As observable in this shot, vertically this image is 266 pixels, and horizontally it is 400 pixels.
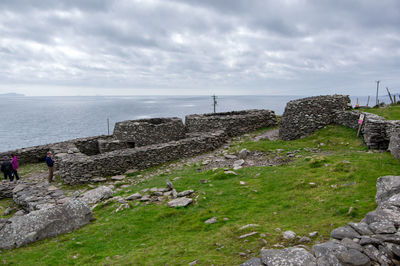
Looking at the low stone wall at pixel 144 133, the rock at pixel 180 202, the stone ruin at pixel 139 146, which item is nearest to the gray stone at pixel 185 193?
the rock at pixel 180 202

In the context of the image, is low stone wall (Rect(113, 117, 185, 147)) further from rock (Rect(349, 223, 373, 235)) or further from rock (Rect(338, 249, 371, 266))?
rock (Rect(338, 249, 371, 266))

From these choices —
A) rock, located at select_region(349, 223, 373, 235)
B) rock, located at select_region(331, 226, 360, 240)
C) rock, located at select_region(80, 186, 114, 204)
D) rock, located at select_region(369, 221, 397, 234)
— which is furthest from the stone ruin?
rock, located at select_region(369, 221, 397, 234)

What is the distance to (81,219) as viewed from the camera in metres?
10.8

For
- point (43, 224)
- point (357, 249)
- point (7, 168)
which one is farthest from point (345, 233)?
point (7, 168)

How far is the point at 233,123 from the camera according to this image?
28578 mm

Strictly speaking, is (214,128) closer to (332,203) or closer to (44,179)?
(44,179)

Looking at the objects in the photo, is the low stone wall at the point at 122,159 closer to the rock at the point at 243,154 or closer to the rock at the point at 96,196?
the rock at the point at 96,196

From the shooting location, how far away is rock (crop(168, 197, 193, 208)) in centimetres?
1108

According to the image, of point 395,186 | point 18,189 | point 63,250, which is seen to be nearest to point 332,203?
point 395,186

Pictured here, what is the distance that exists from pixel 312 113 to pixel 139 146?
16.9 metres

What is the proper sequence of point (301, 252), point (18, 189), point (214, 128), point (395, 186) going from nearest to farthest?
point (301, 252) < point (395, 186) < point (18, 189) < point (214, 128)

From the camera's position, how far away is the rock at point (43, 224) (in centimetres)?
962

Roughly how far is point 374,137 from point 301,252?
45.8ft

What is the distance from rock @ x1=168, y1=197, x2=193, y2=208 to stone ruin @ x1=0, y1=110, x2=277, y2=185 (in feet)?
29.7
